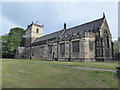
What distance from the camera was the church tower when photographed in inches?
2346

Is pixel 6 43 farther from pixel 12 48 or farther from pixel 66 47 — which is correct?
pixel 66 47

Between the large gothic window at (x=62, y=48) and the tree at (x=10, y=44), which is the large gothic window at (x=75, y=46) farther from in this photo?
the tree at (x=10, y=44)

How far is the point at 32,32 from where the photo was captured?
5947cm

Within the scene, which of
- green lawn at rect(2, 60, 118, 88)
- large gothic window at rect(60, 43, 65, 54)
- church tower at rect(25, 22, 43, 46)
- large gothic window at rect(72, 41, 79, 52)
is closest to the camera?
green lawn at rect(2, 60, 118, 88)

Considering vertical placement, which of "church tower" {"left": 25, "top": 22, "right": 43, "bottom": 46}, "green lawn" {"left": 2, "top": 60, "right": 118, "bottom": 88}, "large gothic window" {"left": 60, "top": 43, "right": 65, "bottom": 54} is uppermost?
"church tower" {"left": 25, "top": 22, "right": 43, "bottom": 46}

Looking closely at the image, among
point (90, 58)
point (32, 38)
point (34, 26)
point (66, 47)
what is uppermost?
point (34, 26)

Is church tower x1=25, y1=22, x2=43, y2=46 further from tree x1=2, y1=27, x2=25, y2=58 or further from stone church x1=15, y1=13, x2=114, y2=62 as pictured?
stone church x1=15, y1=13, x2=114, y2=62

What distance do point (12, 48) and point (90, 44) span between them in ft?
148

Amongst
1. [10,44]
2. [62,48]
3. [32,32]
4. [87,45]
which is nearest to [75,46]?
[87,45]

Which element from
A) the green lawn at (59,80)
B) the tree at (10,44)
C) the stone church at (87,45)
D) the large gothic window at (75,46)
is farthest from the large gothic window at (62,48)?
the tree at (10,44)

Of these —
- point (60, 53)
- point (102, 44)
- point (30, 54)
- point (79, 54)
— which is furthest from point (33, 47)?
point (102, 44)

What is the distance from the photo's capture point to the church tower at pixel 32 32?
59.6 meters

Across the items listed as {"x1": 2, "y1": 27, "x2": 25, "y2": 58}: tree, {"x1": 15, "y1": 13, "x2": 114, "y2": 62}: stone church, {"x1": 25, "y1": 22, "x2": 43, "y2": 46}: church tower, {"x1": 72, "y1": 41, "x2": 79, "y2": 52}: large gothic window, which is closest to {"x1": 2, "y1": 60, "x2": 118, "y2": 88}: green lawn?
{"x1": 15, "y1": 13, "x2": 114, "y2": 62}: stone church

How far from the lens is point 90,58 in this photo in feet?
87.9
